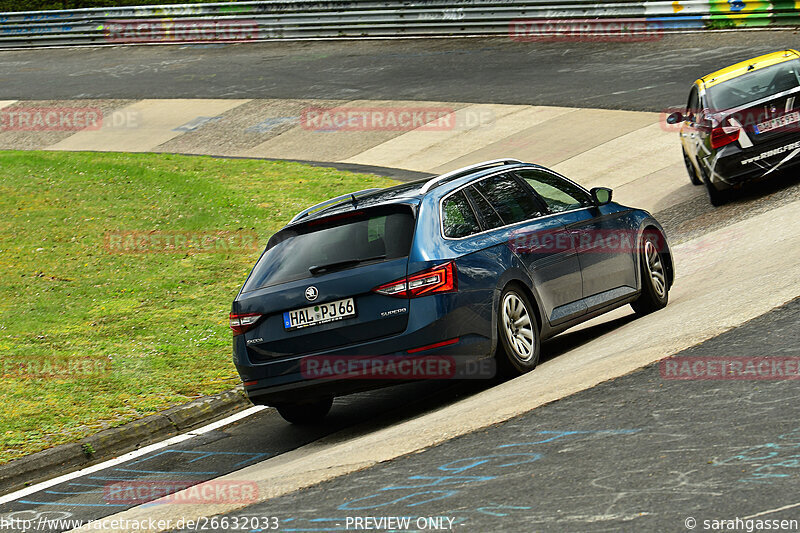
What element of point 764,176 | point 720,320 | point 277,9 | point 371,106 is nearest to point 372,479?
point 720,320

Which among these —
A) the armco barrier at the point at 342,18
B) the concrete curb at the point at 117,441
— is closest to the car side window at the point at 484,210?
the concrete curb at the point at 117,441

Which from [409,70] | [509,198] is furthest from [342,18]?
[509,198]

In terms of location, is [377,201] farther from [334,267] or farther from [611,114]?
[611,114]

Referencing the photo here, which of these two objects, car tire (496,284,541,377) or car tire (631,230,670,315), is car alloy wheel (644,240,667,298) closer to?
car tire (631,230,670,315)

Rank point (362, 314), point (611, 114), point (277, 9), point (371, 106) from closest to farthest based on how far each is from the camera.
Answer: point (362, 314) < point (611, 114) < point (371, 106) < point (277, 9)

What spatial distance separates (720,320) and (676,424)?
2.37m

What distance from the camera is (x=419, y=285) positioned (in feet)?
24.6

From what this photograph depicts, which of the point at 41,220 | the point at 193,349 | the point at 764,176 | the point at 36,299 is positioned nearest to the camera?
the point at 193,349

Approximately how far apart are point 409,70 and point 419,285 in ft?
67.8

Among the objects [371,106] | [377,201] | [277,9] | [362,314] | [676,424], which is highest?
[277,9]

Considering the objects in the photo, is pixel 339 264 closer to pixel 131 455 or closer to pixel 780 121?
pixel 131 455

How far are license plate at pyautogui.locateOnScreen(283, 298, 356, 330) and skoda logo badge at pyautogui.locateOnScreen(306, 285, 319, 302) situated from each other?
55 mm

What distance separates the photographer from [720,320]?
817 cm

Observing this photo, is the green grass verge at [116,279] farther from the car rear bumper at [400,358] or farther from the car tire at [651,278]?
the car tire at [651,278]
